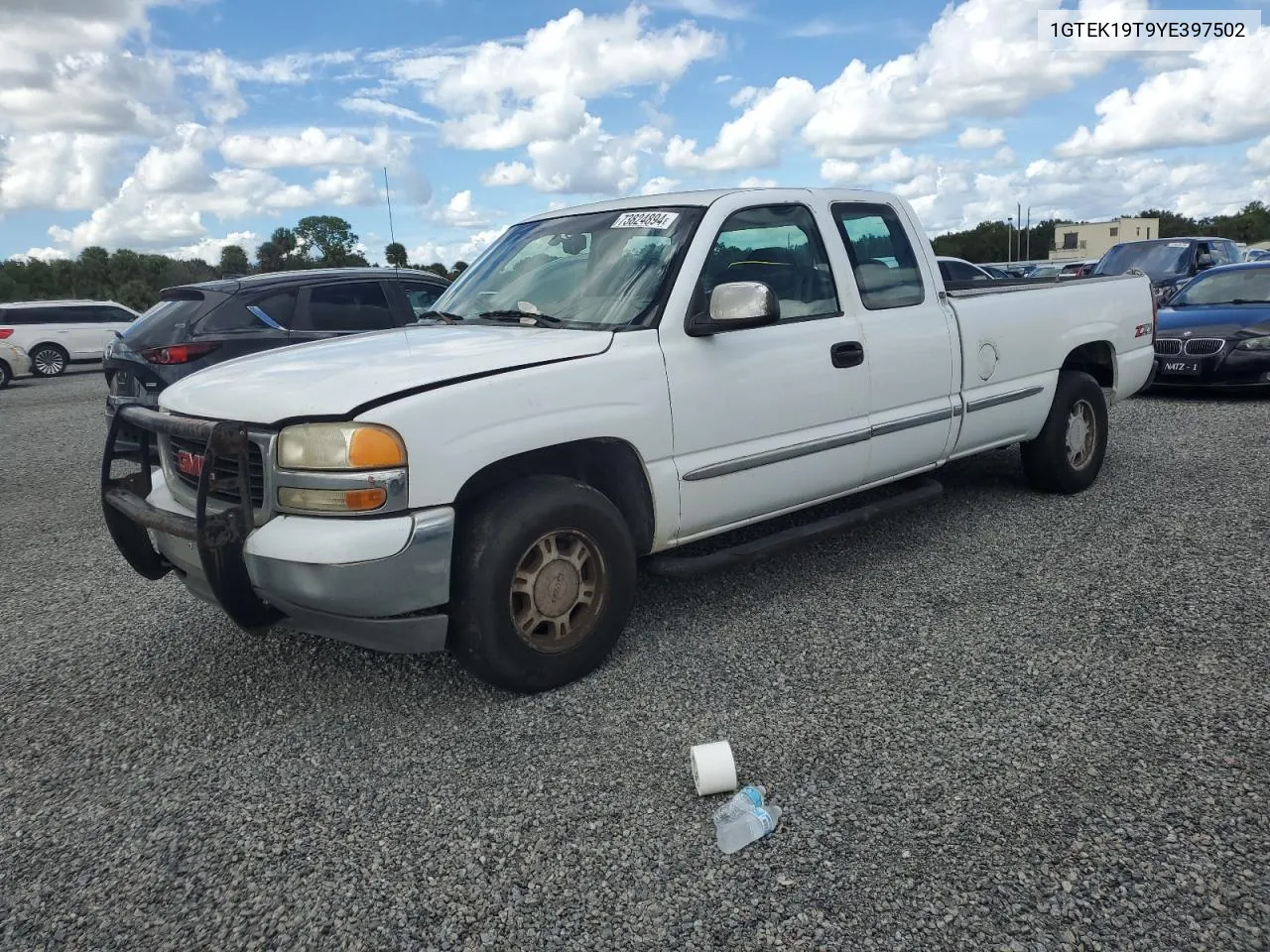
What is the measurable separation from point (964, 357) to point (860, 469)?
985mm

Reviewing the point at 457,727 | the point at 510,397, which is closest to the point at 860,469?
the point at 510,397

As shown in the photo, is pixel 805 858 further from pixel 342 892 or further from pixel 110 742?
pixel 110 742

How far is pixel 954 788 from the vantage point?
2834 mm

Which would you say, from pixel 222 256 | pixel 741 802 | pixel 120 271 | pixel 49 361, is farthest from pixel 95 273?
pixel 741 802

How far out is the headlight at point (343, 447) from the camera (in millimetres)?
3047

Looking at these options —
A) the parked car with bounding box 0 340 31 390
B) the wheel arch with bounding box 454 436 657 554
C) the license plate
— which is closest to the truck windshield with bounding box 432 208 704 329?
the wheel arch with bounding box 454 436 657 554

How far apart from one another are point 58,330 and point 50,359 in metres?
0.67

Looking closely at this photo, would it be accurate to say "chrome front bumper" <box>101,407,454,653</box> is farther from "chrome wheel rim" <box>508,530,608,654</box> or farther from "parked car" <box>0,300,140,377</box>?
"parked car" <box>0,300,140,377</box>

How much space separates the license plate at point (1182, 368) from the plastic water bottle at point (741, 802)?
9.05 m

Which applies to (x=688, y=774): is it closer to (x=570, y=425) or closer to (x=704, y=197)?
(x=570, y=425)

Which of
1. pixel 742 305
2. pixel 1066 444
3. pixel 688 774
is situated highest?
pixel 742 305

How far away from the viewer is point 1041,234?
320 feet

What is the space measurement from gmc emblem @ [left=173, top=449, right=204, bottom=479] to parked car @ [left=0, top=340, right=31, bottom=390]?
64.1ft

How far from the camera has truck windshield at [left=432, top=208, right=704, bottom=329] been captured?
155 inches
